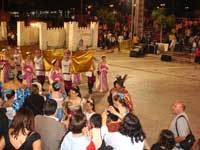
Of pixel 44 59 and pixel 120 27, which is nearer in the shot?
pixel 44 59

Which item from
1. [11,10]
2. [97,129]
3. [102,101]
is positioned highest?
[11,10]

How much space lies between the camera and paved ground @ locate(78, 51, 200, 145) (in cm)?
1197

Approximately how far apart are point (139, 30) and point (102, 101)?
789 inches

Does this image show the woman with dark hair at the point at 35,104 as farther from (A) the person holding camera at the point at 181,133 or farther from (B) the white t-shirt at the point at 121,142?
(A) the person holding camera at the point at 181,133

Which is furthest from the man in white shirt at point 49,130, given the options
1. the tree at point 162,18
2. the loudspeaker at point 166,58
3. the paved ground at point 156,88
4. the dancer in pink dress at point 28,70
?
the tree at point 162,18

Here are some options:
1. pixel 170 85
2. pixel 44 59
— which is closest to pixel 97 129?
pixel 44 59

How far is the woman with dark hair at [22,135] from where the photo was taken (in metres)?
4.98

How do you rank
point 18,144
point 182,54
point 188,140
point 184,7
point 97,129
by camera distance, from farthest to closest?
1. point 184,7
2. point 182,54
3. point 188,140
4. point 97,129
5. point 18,144

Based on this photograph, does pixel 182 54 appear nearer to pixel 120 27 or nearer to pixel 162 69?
pixel 162 69

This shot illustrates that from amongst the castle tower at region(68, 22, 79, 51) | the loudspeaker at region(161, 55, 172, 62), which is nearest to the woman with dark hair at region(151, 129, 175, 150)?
the castle tower at region(68, 22, 79, 51)

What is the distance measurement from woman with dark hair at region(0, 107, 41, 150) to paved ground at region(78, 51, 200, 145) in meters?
5.01

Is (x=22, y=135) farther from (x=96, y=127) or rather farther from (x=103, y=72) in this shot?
(x=103, y=72)

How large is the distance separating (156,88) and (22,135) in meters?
12.6

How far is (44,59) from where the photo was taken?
15586mm
